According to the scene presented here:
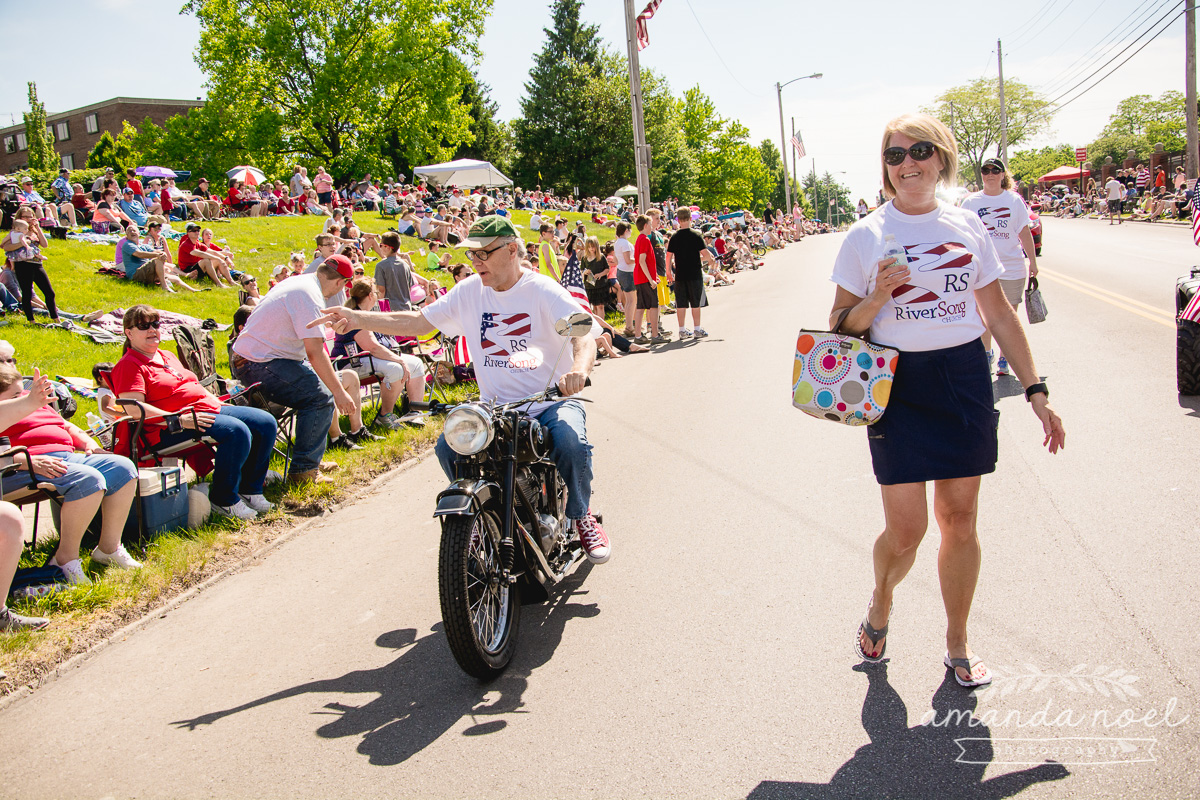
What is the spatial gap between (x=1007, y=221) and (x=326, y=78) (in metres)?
45.1

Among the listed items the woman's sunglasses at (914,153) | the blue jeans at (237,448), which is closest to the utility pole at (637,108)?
the blue jeans at (237,448)

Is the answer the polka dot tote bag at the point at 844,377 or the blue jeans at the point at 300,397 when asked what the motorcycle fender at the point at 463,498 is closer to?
the polka dot tote bag at the point at 844,377

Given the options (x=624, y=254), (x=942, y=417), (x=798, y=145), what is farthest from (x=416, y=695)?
(x=798, y=145)

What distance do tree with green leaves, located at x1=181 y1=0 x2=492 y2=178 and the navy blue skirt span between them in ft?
155

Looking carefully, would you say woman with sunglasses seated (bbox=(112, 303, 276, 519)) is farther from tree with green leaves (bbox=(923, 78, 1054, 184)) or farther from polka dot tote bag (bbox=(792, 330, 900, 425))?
tree with green leaves (bbox=(923, 78, 1054, 184))

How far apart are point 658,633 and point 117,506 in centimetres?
349

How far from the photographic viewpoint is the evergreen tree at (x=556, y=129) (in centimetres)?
5894

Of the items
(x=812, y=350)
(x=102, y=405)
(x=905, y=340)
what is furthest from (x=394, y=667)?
(x=102, y=405)

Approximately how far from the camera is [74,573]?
4.88 m

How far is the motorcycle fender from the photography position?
354 centimetres

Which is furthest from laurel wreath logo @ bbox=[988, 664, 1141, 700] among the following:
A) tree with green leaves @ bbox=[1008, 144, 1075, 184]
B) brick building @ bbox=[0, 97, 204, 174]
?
tree with green leaves @ bbox=[1008, 144, 1075, 184]

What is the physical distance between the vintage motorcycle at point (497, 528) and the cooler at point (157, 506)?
9.18 feet

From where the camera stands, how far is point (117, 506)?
515cm

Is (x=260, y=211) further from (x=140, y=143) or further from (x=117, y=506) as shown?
(x=140, y=143)
